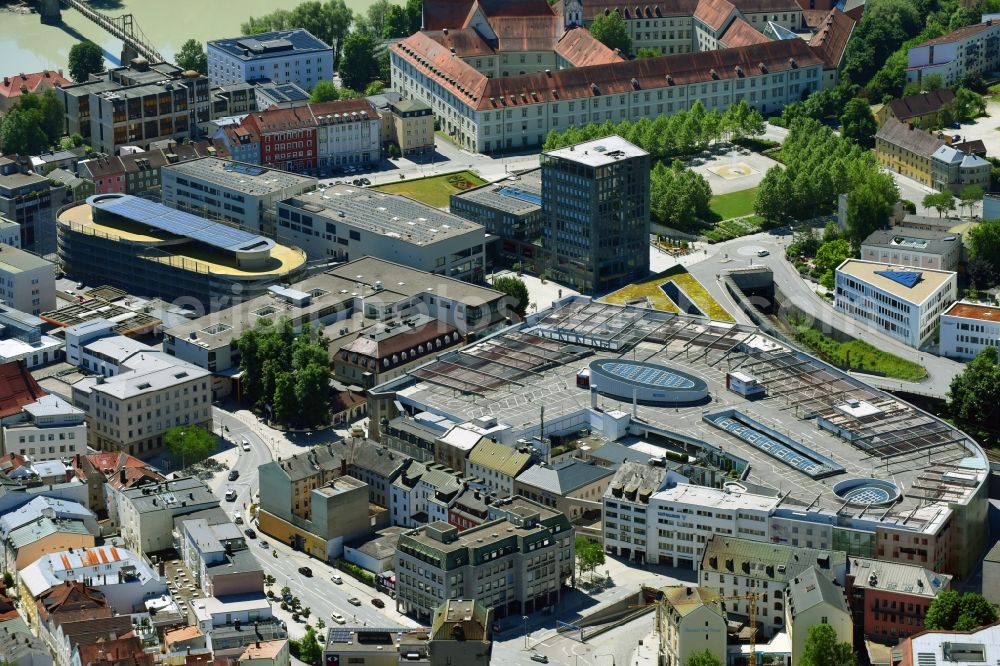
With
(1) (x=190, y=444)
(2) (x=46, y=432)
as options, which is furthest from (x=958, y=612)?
(2) (x=46, y=432)

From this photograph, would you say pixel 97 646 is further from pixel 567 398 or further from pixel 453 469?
pixel 567 398

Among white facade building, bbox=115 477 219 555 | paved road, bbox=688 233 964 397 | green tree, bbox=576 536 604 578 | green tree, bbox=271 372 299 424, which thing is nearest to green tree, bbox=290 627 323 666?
white facade building, bbox=115 477 219 555

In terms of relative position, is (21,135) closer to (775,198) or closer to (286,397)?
(286,397)

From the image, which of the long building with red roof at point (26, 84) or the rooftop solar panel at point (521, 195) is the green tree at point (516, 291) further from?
the long building with red roof at point (26, 84)

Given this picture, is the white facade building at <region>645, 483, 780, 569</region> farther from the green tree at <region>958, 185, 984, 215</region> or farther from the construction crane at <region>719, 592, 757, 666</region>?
the green tree at <region>958, 185, 984, 215</region>

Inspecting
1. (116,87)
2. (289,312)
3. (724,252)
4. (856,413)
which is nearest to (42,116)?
(116,87)

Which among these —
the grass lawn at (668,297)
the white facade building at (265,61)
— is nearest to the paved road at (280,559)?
the grass lawn at (668,297)
